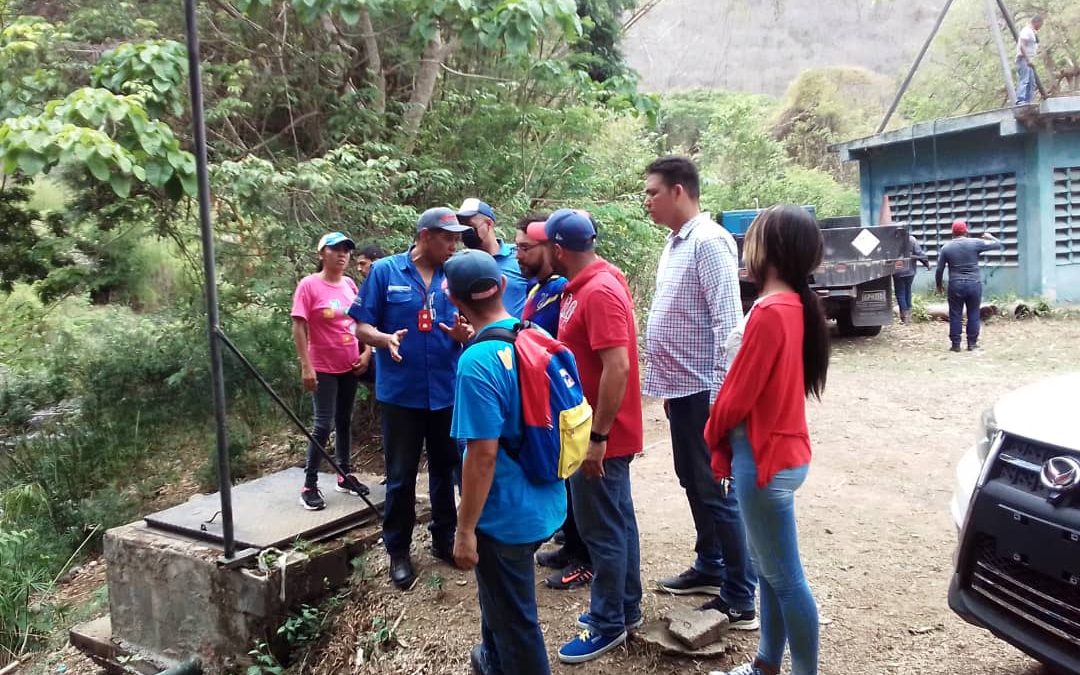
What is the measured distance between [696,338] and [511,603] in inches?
52.4

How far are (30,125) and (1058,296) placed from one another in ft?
46.8

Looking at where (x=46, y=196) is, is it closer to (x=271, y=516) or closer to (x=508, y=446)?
(x=271, y=516)

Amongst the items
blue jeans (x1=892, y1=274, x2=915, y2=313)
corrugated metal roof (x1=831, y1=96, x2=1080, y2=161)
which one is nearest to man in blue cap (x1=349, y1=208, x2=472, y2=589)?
blue jeans (x1=892, y1=274, x2=915, y2=313)

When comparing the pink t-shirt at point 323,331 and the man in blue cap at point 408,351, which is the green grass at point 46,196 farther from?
the man in blue cap at point 408,351

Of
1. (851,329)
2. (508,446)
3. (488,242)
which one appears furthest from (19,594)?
(851,329)

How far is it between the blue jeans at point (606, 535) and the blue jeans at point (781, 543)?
637 mm

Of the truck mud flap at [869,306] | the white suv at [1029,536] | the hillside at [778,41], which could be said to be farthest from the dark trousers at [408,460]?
the hillside at [778,41]

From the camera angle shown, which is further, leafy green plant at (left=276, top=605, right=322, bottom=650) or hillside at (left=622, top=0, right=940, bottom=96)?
hillside at (left=622, top=0, right=940, bottom=96)

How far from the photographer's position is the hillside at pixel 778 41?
5091 cm

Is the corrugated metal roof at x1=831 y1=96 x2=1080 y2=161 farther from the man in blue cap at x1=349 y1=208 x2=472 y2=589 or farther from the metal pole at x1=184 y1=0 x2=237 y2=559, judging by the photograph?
the metal pole at x1=184 y1=0 x2=237 y2=559

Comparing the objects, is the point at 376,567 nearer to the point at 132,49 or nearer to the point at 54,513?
the point at 132,49

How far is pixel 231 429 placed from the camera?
854cm

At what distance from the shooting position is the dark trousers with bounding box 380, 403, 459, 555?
393cm

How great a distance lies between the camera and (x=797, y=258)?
262 cm
